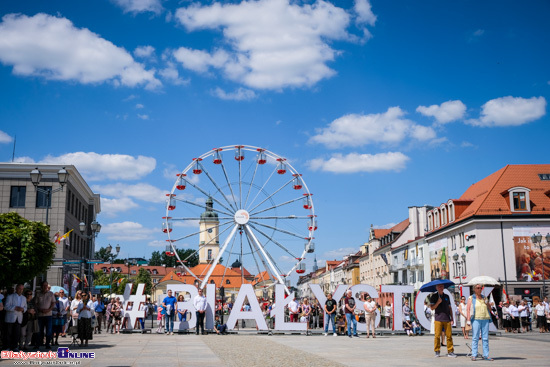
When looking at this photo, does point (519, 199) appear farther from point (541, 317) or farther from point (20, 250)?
point (20, 250)

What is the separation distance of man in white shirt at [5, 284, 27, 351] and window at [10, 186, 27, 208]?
123 ft

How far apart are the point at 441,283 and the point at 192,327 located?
1396 centimetres

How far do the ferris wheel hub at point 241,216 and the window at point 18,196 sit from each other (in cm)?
2003

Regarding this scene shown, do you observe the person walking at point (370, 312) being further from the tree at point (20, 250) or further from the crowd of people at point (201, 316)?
the tree at point (20, 250)

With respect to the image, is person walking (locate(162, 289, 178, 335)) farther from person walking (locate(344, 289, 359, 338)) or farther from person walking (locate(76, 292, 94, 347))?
person walking (locate(76, 292, 94, 347))

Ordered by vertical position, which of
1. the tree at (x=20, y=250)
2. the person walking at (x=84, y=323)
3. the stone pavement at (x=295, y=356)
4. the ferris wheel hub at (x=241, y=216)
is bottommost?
the stone pavement at (x=295, y=356)

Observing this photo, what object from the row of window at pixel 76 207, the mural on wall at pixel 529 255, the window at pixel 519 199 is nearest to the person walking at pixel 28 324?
the row of window at pixel 76 207

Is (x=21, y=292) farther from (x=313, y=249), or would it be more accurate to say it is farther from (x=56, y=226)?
(x=56, y=226)

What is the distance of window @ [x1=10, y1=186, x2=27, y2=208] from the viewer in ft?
164

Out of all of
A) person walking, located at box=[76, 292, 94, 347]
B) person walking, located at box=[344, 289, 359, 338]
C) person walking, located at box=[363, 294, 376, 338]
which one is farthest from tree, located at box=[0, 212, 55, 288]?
person walking, located at box=[363, 294, 376, 338]

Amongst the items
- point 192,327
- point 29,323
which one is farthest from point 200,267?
point 29,323

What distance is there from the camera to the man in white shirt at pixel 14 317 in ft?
49.9

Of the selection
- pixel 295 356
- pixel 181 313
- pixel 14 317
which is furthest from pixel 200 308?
pixel 14 317

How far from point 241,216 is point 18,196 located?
818 inches
